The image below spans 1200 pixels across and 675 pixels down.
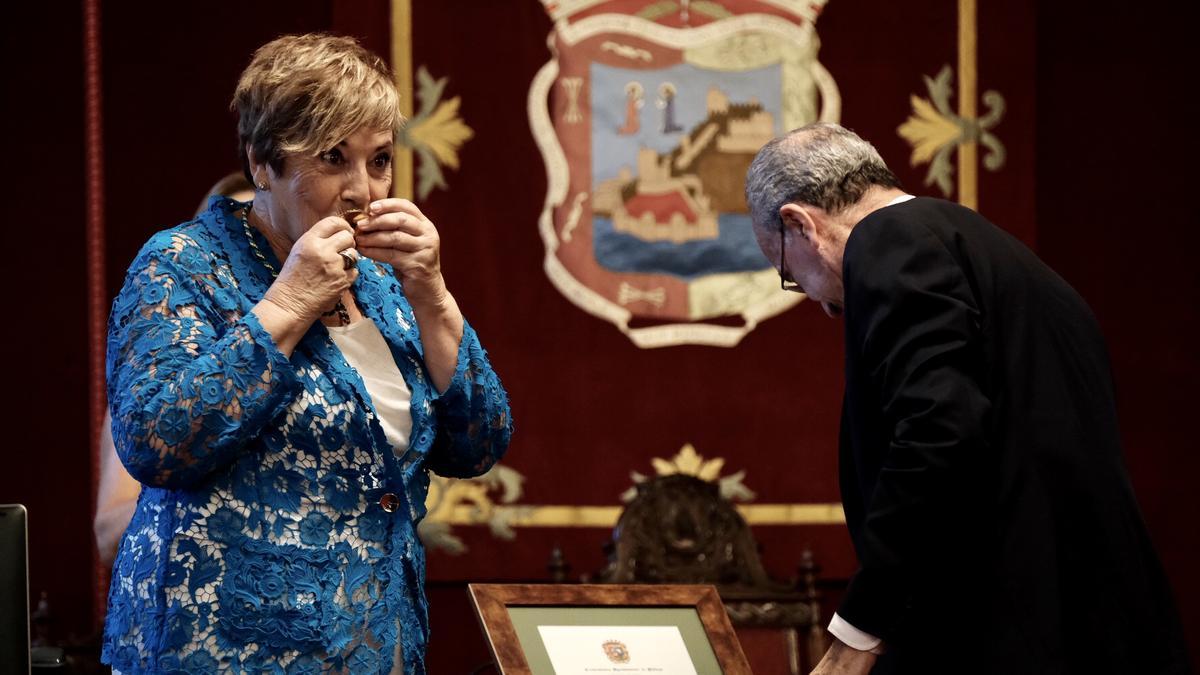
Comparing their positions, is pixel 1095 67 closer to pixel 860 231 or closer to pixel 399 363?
pixel 860 231

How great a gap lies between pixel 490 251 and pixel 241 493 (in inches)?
87.8

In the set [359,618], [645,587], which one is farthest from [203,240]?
[645,587]

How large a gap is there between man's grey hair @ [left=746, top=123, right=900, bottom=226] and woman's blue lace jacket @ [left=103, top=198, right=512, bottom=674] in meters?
0.77

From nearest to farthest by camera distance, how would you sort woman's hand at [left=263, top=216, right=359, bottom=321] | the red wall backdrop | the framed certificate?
1. woman's hand at [left=263, top=216, right=359, bottom=321]
2. the framed certificate
3. the red wall backdrop

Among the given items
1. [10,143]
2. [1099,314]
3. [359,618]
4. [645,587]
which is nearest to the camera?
[359,618]

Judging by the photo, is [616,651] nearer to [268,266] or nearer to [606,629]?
[606,629]

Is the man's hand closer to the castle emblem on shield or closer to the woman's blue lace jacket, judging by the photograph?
the castle emblem on shield

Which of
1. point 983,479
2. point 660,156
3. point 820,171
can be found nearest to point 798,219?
point 820,171

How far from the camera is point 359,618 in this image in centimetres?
204

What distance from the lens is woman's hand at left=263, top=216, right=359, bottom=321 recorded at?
2045 millimetres

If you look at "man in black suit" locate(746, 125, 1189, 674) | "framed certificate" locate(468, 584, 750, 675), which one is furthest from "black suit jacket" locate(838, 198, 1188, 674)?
"framed certificate" locate(468, 584, 750, 675)

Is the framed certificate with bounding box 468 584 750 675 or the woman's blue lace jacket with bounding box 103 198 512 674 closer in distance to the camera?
the woman's blue lace jacket with bounding box 103 198 512 674

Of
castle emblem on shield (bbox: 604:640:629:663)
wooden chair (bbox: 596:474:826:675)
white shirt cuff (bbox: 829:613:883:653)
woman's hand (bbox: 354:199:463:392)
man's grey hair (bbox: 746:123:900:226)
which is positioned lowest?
wooden chair (bbox: 596:474:826:675)

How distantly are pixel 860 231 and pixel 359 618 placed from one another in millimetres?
921
